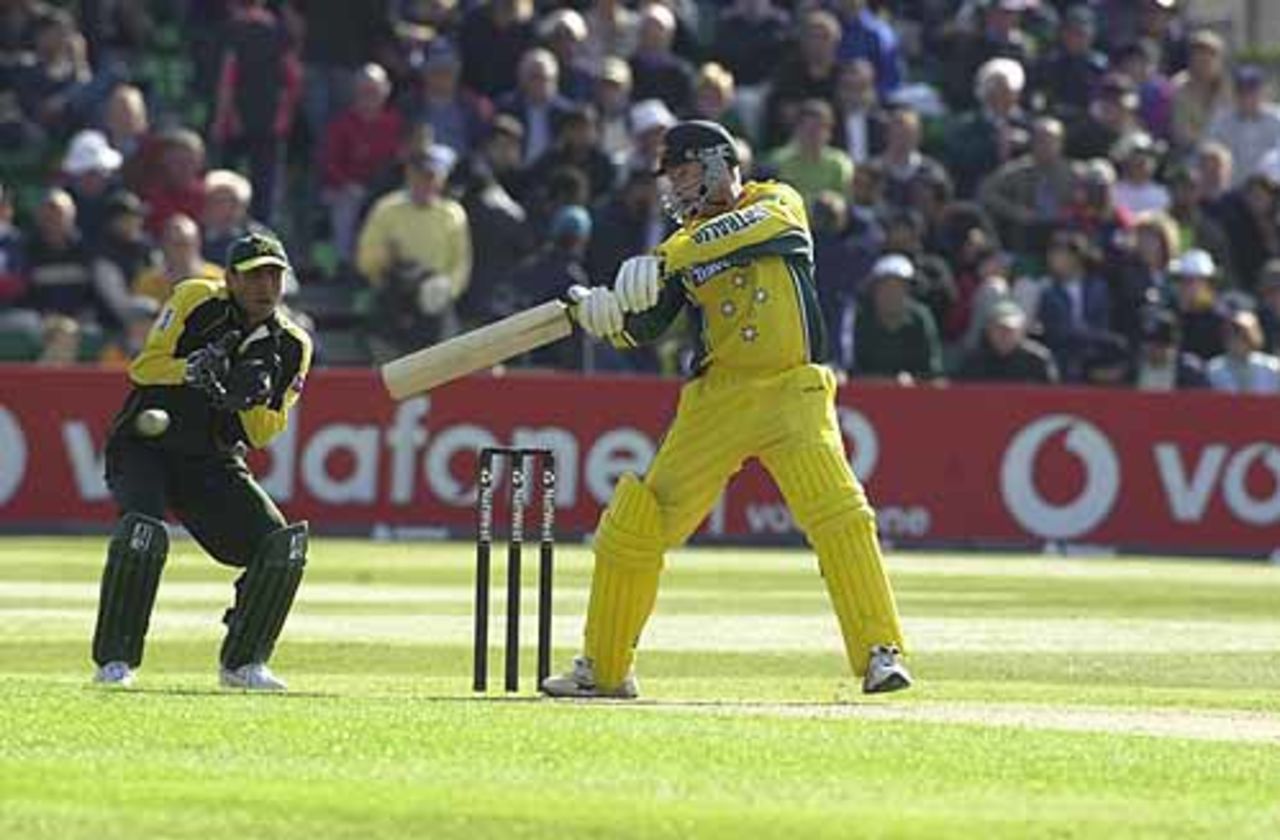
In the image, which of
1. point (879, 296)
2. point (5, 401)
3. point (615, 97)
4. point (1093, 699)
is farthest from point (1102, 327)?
point (1093, 699)

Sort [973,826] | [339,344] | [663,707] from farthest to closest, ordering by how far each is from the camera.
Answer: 1. [339,344]
2. [663,707]
3. [973,826]

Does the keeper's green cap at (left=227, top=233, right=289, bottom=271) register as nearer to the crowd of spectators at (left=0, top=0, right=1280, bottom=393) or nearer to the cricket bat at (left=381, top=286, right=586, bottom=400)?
the cricket bat at (left=381, top=286, right=586, bottom=400)

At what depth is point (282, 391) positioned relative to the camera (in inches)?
Answer: 591

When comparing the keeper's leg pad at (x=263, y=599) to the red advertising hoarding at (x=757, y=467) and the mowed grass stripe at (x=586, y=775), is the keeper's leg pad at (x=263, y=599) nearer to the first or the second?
the mowed grass stripe at (x=586, y=775)

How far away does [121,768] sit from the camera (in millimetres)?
11039

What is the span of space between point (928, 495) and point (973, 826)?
60.5 feet

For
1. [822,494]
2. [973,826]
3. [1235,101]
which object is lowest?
[973,826]

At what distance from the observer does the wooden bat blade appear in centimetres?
1420

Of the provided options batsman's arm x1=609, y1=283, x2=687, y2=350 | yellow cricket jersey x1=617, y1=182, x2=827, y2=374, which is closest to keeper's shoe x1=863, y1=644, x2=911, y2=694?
yellow cricket jersey x1=617, y1=182, x2=827, y2=374

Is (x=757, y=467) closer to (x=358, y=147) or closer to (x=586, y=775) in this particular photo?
(x=358, y=147)

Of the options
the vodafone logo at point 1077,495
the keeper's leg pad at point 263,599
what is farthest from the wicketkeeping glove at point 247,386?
the vodafone logo at point 1077,495

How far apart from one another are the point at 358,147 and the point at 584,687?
15.4 meters

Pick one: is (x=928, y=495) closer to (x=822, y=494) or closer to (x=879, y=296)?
(x=879, y=296)

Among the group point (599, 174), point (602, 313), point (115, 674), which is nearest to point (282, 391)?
point (115, 674)
